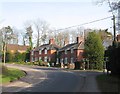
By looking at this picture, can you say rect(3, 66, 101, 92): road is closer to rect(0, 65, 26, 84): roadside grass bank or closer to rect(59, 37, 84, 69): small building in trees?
rect(0, 65, 26, 84): roadside grass bank

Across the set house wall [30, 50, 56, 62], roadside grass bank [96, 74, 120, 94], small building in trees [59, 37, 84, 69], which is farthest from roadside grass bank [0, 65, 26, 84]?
house wall [30, 50, 56, 62]

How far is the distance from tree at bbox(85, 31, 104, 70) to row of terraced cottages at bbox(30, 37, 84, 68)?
11.1 metres

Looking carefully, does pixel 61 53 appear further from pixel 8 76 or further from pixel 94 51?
pixel 8 76

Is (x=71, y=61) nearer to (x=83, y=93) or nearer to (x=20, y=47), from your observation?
(x=20, y=47)

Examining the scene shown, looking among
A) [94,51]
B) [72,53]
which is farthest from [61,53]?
[94,51]

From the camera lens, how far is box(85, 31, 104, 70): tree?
69625 mm

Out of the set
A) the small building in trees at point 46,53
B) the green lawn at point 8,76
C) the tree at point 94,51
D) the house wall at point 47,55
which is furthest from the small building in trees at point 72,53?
the green lawn at point 8,76

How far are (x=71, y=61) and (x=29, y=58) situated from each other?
26512mm

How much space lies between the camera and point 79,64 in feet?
245

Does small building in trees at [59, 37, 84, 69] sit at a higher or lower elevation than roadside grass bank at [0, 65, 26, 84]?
higher

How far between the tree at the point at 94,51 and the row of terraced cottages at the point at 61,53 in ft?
36.4

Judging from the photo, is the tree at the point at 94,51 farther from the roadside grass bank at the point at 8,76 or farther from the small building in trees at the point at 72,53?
Result: the roadside grass bank at the point at 8,76

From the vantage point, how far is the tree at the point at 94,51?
6962 cm

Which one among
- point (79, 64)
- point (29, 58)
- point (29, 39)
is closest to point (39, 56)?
point (29, 58)
